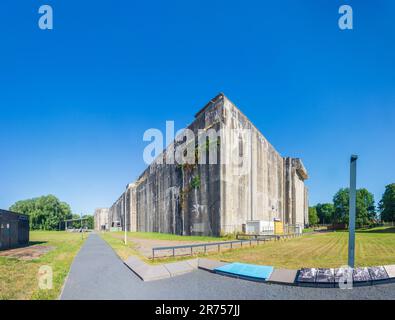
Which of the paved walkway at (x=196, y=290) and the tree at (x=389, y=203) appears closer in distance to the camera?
the paved walkway at (x=196, y=290)

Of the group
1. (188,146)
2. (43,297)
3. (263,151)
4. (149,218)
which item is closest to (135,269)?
(43,297)

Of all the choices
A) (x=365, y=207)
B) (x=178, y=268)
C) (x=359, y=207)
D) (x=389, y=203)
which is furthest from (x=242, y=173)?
(x=365, y=207)

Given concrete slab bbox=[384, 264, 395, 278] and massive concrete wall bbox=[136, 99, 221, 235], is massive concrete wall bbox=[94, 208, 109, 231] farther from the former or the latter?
concrete slab bbox=[384, 264, 395, 278]

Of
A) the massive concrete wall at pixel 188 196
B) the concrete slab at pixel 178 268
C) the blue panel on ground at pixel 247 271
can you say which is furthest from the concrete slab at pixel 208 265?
the massive concrete wall at pixel 188 196

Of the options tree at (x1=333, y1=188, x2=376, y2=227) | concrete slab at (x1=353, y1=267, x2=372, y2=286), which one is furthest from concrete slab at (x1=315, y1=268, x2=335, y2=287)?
tree at (x1=333, y1=188, x2=376, y2=227)

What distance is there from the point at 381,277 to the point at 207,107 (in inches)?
1397

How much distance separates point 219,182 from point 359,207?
54846 mm

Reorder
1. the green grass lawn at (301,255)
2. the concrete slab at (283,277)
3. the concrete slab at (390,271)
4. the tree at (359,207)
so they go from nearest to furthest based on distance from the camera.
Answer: the concrete slab at (390,271), the concrete slab at (283,277), the green grass lawn at (301,255), the tree at (359,207)

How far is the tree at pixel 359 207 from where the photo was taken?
238ft

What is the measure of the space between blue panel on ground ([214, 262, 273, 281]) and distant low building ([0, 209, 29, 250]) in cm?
2213

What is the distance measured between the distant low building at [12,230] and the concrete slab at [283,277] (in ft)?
79.2

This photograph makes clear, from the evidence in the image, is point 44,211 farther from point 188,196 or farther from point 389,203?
point 389,203

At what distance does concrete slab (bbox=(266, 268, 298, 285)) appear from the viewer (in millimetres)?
8953

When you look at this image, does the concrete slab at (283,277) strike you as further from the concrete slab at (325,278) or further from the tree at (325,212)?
the tree at (325,212)
